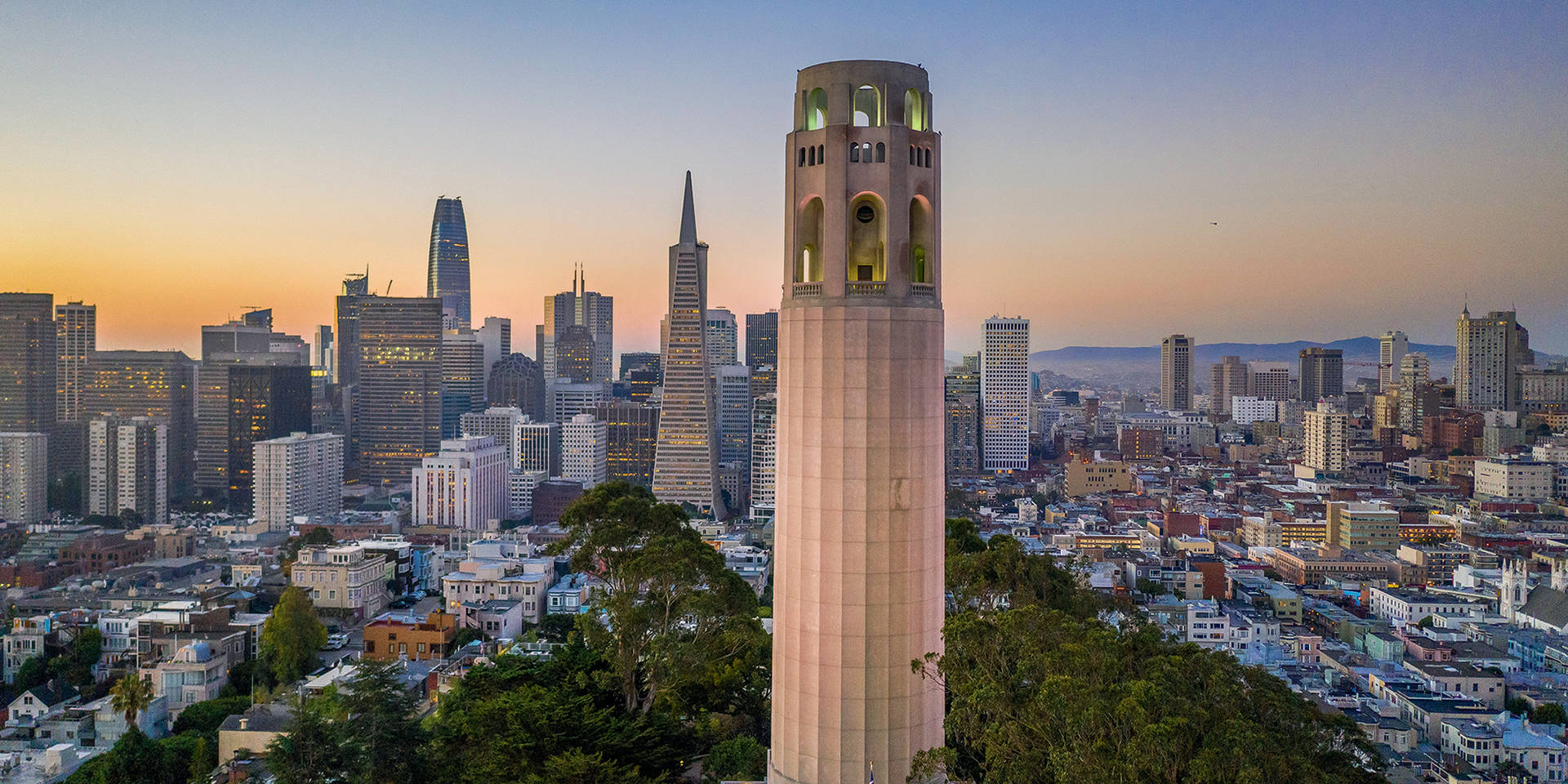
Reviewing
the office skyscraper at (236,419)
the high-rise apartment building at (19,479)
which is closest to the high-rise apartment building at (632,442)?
the office skyscraper at (236,419)

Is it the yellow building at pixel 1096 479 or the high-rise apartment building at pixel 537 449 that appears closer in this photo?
the yellow building at pixel 1096 479

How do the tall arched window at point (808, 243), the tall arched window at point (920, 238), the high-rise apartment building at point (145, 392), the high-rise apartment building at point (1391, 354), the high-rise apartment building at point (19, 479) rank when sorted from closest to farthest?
the tall arched window at point (808, 243), the tall arched window at point (920, 238), the high-rise apartment building at point (19, 479), the high-rise apartment building at point (145, 392), the high-rise apartment building at point (1391, 354)

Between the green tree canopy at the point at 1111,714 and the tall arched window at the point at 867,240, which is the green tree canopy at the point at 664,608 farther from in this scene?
the tall arched window at the point at 867,240

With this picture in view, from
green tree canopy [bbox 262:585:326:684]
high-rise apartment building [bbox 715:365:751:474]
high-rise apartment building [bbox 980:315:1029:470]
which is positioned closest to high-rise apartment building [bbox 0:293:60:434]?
high-rise apartment building [bbox 715:365:751:474]

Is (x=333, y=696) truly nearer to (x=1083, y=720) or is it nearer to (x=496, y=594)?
(x=1083, y=720)

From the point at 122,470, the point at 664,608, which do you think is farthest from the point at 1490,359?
the point at 122,470

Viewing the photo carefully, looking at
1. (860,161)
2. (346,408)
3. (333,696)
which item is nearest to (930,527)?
(860,161)

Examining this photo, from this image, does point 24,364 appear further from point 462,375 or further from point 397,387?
point 462,375

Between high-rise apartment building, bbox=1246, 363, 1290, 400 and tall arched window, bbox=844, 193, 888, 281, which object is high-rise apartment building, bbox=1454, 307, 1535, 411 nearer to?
high-rise apartment building, bbox=1246, 363, 1290, 400
